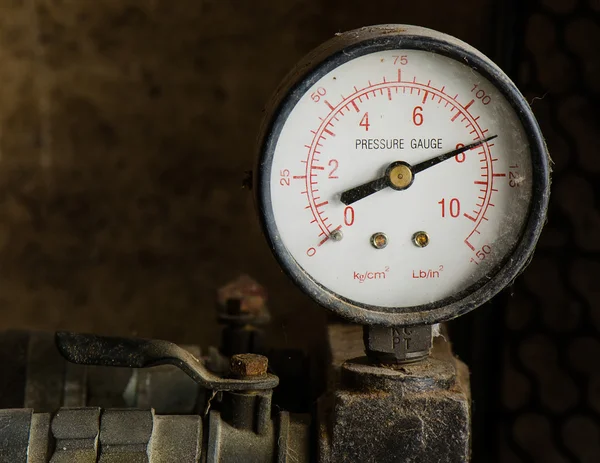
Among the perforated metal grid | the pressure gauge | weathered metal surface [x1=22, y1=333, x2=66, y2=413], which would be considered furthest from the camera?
the perforated metal grid

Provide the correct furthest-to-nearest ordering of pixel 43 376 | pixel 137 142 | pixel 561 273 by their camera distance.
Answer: pixel 137 142 → pixel 561 273 → pixel 43 376

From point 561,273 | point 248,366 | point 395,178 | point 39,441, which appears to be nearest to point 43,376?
point 39,441

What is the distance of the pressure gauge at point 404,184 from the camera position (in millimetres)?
983

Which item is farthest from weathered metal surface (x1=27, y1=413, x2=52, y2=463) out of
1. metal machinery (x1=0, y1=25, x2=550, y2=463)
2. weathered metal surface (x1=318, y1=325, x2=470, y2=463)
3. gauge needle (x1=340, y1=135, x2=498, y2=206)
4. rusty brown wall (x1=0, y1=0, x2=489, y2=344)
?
rusty brown wall (x1=0, y1=0, x2=489, y2=344)

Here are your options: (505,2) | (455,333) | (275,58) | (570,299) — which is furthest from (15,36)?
(570,299)

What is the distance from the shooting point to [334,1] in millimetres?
1682

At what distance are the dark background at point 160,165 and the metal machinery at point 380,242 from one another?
589 mm

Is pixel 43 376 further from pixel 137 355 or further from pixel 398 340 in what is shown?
pixel 398 340

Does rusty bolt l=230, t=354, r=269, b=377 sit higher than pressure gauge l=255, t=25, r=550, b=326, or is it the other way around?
pressure gauge l=255, t=25, r=550, b=326

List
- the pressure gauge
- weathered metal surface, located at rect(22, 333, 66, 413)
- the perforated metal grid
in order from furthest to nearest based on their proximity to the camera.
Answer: the perforated metal grid < weathered metal surface, located at rect(22, 333, 66, 413) < the pressure gauge

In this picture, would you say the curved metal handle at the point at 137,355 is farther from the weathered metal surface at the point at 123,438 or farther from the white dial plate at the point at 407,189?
the white dial plate at the point at 407,189

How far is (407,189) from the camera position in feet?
3.33

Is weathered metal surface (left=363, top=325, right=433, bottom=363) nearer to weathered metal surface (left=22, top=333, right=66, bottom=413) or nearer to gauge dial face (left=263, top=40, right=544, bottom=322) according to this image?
gauge dial face (left=263, top=40, right=544, bottom=322)

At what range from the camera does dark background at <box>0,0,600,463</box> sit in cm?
164
